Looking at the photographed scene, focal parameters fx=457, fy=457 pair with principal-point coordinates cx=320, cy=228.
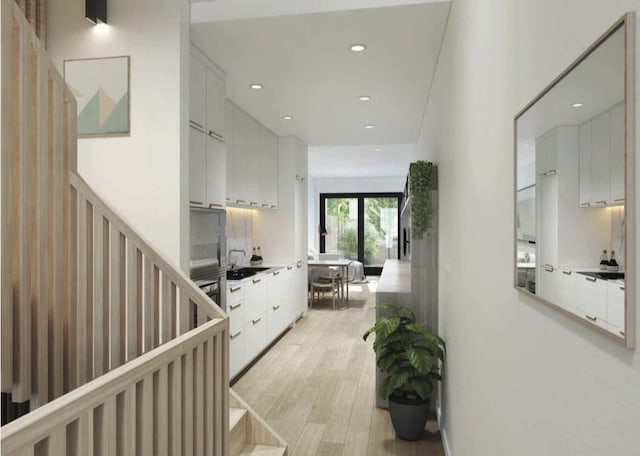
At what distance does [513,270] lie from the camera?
1356 mm

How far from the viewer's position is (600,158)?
819 millimetres

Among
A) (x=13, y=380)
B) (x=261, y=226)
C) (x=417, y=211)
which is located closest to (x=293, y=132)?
(x=261, y=226)

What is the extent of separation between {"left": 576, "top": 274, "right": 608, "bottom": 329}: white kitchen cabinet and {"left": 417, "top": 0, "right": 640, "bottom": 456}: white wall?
35mm

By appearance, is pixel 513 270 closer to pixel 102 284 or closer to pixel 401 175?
pixel 102 284

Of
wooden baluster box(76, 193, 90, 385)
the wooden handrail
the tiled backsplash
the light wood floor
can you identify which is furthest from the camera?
the tiled backsplash

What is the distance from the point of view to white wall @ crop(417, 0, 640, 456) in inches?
32.1

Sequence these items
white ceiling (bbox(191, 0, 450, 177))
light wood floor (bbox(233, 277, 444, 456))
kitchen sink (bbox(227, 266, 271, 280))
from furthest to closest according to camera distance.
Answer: kitchen sink (bbox(227, 266, 271, 280)) < light wood floor (bbox(233, 277, 444, 456)) < white ceiling (bbox(191, 0, 450, 177))

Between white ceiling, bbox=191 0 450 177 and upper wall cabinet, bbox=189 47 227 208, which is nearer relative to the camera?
white ceiling, bbox=191 0 450 177

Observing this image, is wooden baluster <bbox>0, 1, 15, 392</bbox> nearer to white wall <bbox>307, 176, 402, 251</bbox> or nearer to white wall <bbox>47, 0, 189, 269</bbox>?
white wall <bbox>47, 0, 189, 269</bbox>

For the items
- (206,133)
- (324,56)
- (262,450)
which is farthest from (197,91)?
(262,450)

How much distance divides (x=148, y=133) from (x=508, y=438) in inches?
97.7

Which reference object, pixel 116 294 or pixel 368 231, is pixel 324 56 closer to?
pixel 116 294

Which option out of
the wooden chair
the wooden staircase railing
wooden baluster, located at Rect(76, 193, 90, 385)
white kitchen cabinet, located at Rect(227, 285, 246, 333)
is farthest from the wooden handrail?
the wooden chair

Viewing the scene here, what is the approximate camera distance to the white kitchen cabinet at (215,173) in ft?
11.3
